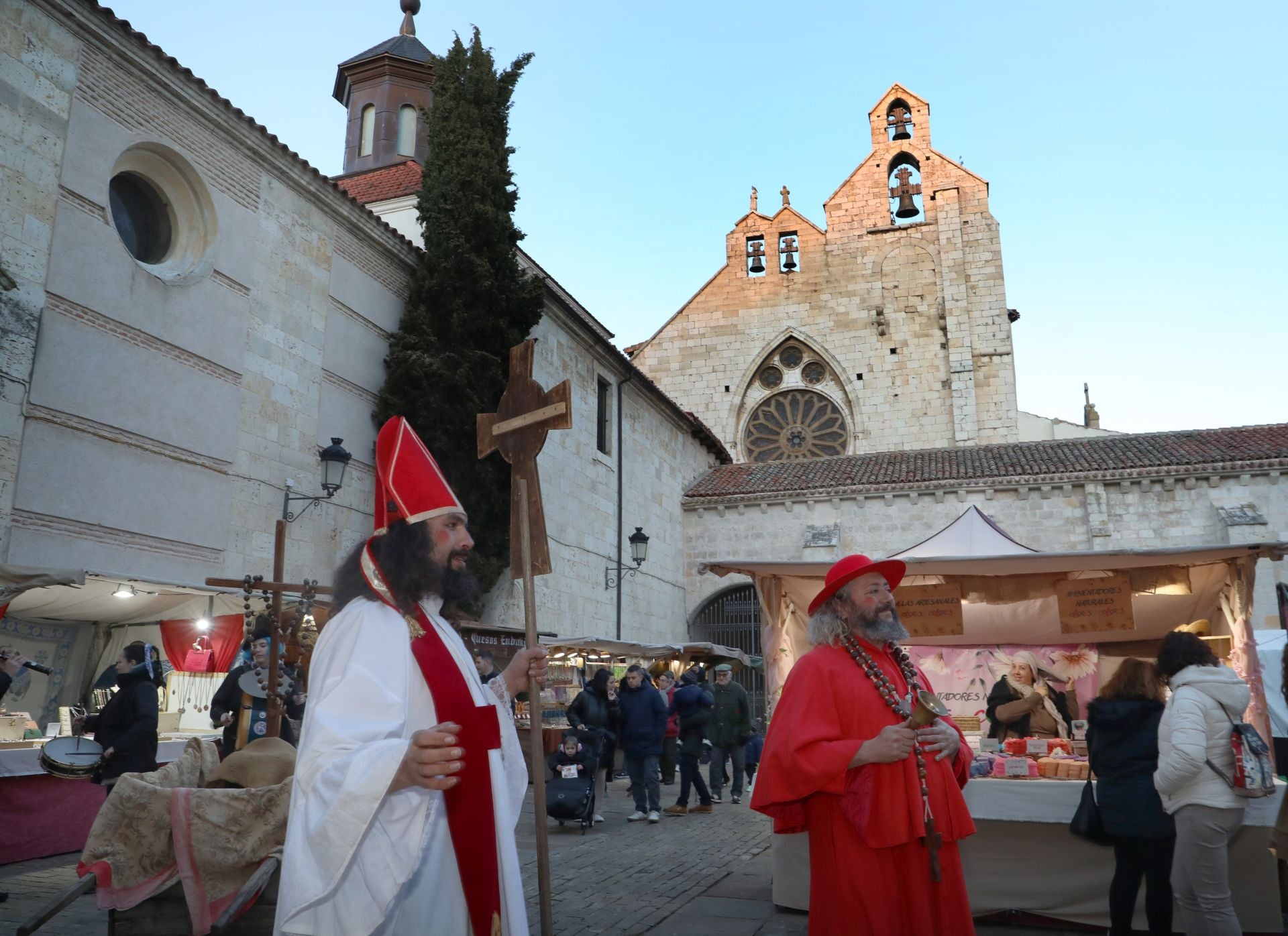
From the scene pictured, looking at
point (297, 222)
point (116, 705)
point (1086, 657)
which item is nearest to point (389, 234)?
point (297, 222)

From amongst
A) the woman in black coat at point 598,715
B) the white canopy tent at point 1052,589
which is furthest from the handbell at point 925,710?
the woman in black coat at point 598,715

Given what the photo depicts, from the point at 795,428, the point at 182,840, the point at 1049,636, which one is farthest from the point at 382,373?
the point at 795,428

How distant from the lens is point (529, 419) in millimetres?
4508

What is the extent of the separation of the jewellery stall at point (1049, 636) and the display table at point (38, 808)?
18.8 ft

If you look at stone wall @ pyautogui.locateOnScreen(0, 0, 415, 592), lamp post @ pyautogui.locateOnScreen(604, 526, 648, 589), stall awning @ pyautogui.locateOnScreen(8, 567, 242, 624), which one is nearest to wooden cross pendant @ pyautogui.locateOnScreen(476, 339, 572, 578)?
stall awning @ pyautogui.locateOnScreen(8, 567, 242, 624)

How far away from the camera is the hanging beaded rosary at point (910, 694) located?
3.07 metres

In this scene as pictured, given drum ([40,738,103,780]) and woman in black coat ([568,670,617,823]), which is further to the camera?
woman in black coat ([568,670,617,823])

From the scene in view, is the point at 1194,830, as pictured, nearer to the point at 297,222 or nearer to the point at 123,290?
the point at 123,290

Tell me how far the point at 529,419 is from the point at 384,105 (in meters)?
19.2

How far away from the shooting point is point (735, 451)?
30328 mm

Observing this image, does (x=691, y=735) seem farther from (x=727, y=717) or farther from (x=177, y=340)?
(x=177, y=340)

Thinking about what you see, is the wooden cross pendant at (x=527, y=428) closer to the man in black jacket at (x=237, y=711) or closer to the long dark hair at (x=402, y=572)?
the long dark hair at (x=402, y=572)

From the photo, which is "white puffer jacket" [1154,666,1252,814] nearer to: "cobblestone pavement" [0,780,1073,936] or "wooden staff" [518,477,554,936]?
"cobblestone pavement" [0,780,1073,936]

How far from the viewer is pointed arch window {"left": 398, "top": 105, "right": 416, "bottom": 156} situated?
67.9 ft
